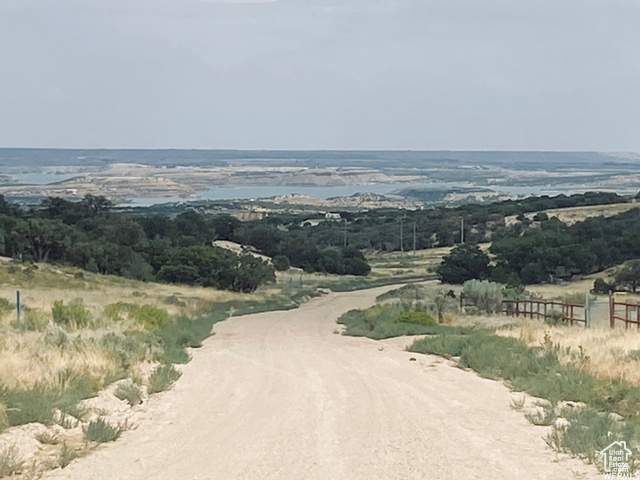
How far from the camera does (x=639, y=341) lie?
633 inches

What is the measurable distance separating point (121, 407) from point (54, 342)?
13.2 feet

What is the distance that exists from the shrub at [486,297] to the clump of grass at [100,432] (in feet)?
77.1

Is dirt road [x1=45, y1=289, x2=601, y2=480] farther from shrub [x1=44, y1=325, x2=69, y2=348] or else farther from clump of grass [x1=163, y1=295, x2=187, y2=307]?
clump of grass [x1=163, y1=295, x2=187, y2=307]

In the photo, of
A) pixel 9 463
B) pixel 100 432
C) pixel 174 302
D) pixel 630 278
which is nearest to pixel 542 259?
pixel 630 278

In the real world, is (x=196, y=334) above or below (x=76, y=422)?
below

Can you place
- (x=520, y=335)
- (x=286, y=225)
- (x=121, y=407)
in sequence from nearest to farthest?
(x=121, y=407), (x=520, y=335), (x=286, y=225)

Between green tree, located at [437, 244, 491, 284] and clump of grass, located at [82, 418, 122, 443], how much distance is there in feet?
150

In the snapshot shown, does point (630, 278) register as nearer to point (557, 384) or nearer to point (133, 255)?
point (133, 255)

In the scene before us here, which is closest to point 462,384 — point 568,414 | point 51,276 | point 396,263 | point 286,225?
point 568,414

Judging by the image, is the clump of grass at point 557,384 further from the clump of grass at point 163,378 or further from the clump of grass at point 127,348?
the clump of grass at point 127,348

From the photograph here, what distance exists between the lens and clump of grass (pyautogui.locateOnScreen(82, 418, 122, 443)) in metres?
9.76

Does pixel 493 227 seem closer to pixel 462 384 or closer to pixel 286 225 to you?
pixel 286 225

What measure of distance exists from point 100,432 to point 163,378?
14.3ft

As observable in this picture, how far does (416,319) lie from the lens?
26.7 meters
